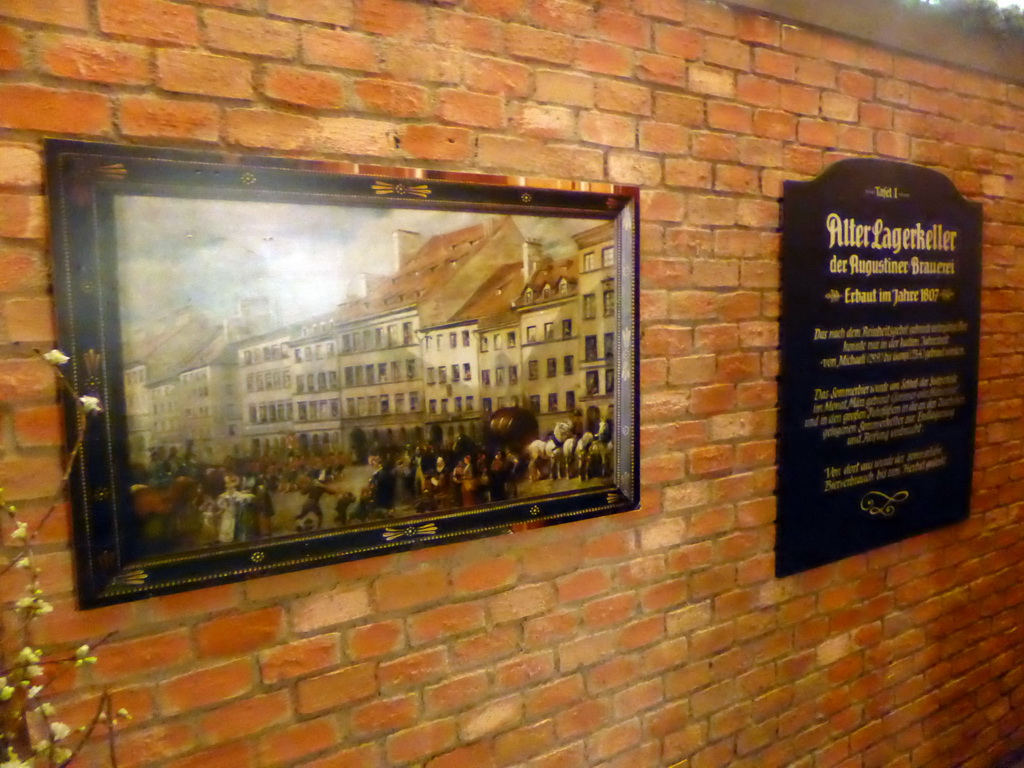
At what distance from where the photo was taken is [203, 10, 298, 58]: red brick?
42.8 inches

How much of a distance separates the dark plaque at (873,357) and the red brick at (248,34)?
127 cm

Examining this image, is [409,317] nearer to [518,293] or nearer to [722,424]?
[518,293]

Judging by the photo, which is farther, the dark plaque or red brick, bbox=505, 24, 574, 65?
the dark plaque

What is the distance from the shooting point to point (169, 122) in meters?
1.07

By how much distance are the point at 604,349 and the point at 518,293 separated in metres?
0.25

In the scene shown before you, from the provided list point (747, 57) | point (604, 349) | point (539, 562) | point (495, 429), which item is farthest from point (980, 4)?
point (539, 562)

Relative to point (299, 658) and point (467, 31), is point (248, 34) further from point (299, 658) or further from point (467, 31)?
point (299, 658)

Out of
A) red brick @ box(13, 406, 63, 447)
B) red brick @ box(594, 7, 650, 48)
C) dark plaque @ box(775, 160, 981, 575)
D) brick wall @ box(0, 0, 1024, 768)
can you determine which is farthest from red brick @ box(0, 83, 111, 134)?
dark plaque @ box(775, 160, 981, 575)

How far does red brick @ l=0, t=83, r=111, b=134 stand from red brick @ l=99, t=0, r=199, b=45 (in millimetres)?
116

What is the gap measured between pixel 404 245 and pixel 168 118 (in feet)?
1.44

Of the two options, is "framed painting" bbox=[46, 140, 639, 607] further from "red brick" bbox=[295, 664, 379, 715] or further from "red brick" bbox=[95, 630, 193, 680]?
"red brick" bbox=[295, 664, 379, 715]

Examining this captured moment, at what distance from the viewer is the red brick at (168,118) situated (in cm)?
104

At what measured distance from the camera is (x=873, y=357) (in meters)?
1.88

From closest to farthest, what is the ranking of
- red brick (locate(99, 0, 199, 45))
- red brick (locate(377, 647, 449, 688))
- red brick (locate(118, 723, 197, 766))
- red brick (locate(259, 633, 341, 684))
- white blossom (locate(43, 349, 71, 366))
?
1. white blossom (locate(43, 349, 71, 366))
2. red brick (locate(99, 0, 199, 45))
3. red brick (locate(118, 723, 197, 766))
4. red brick (locate(259, 633, 341, 684))
5. red brick (locate(377, 647, 449, 688))
